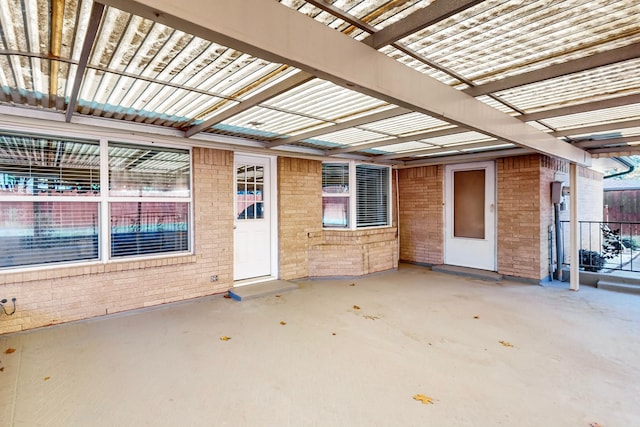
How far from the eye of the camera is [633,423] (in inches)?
92.6

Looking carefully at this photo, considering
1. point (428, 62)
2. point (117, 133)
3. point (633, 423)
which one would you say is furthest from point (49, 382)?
point (633, 423)

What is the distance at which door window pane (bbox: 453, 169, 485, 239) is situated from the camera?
7.39m

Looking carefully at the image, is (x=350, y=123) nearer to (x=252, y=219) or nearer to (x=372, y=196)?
(x=252, y=219)

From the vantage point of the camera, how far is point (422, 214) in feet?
27.0

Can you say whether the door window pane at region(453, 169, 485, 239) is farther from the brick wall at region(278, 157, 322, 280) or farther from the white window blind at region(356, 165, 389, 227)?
the brick wall at region(278, 157, 322, 280)

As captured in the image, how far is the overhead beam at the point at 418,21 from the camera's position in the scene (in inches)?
71.1

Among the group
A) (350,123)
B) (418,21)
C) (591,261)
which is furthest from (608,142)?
(418,21)

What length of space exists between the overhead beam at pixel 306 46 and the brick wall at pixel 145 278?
12.4 ft

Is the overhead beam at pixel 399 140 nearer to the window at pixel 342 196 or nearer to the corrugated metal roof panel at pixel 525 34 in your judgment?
the window at pixel 342 196

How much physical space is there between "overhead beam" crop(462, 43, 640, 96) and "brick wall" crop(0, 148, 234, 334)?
4010mm

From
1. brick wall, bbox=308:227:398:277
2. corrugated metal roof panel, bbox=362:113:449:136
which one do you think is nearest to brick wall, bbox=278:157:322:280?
brick wall, bbox=308:227:398:277

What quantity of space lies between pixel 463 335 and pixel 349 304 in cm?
177

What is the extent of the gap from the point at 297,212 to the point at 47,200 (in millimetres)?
3895

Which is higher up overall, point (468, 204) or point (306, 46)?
point (306, 46)
